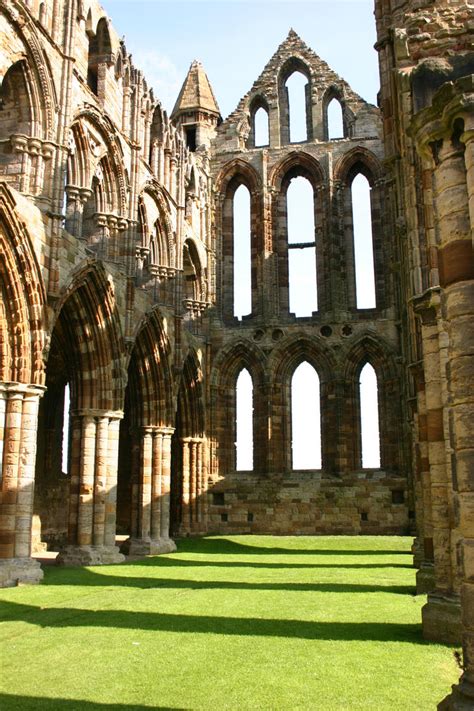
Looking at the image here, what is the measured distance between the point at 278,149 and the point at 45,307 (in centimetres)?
1580

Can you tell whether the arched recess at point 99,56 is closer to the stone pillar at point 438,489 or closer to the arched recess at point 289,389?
the arched recess at point 289,389

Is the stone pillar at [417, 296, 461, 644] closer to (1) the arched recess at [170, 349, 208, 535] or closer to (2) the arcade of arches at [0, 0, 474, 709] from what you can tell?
(2) the arcade of arches at [0, 0, 474, 709]

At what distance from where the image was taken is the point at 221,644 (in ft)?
24.7

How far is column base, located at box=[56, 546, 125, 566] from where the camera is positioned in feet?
52.0

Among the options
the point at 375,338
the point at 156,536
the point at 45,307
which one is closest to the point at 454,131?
the point at 45,307

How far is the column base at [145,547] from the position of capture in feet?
61.8

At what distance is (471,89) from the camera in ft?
17.3

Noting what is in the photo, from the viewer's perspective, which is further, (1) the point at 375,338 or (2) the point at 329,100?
(2) the point at 329,100

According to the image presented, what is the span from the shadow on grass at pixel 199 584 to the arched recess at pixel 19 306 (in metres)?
3.60

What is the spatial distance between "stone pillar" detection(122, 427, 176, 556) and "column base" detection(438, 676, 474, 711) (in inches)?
586

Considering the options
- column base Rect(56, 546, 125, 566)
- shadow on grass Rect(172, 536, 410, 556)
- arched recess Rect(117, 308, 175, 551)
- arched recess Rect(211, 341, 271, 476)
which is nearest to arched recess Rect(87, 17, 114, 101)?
arched recess Rect(117, 308, 175, 551)

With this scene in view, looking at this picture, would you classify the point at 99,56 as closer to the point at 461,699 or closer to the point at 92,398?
the point at 92,398

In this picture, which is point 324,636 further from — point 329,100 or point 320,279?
point 329,100

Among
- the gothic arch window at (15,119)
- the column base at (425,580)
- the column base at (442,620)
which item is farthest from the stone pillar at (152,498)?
the column base at (442,620)
